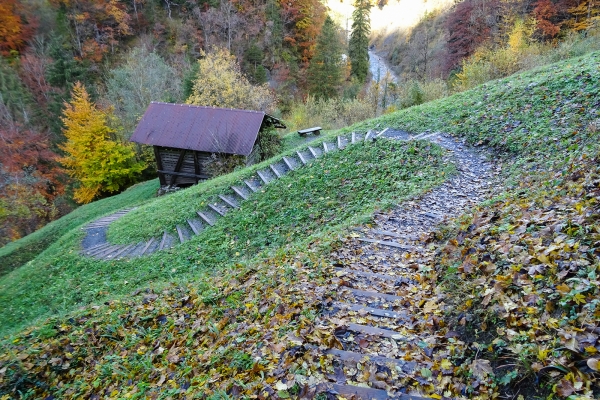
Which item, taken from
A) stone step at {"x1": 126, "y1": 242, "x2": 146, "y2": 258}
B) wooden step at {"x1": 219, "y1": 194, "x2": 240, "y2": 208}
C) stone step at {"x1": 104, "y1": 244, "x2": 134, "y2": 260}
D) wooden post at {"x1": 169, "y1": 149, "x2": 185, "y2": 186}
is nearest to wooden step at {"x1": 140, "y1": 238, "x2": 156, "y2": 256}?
stone step at {"x1": 126, "y1": 242, "x2": 146, "y2": 258}

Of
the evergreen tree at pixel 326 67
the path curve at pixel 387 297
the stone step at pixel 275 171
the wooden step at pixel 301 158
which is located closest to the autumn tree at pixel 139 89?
the evergreen tree at pixel 326 67

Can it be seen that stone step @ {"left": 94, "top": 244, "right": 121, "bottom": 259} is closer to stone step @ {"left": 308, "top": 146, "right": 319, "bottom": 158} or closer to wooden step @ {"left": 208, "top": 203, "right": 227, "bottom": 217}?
wooden step @ {"left": 208, "top": 203, "right": 227, "bottom": 217}

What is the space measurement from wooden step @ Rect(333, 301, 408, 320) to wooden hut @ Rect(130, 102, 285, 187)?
13.4 metres

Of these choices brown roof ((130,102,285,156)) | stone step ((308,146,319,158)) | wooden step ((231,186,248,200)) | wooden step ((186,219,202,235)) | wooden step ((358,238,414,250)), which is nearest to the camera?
wooden step ((358,238,414,250))

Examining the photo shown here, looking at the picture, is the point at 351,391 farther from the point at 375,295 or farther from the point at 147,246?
the point at 147,246

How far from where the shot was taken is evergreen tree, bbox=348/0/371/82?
132ft

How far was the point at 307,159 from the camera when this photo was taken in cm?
1333

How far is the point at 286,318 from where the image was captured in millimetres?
4410

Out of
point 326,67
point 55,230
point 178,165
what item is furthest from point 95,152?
point 326,67

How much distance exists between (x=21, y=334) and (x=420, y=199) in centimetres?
843

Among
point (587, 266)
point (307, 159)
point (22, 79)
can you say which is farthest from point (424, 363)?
point (22, 79)

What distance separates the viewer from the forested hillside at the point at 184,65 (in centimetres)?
2372

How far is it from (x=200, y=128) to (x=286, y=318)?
15.6 m

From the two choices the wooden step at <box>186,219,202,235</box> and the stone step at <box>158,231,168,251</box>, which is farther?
the wooden step at <box>186,219,202,235</box>
